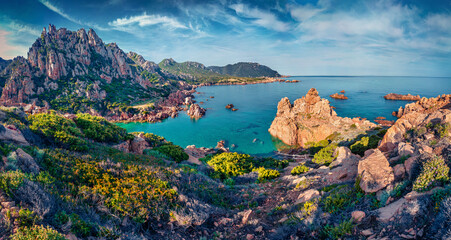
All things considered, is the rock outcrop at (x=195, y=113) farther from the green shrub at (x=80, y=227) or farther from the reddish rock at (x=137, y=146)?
the green shrub at (x=80, y=227)

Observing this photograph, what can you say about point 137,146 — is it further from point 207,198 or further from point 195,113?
point 195,113

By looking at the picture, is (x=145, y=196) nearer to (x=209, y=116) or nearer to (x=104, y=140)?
(x=104, y=140)

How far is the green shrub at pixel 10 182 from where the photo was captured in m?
5.24

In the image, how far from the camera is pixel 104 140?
1733 cm

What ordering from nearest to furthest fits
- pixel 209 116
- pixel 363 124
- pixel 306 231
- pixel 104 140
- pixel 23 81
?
pixel 306 231, pixel 104 140, pixel 363 124, pixel 23 81, pixel 209 116

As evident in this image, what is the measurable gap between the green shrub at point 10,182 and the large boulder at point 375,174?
10.8 m

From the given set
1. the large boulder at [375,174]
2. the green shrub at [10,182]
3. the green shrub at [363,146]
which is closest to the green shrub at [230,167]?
the large boulder at [375,174]

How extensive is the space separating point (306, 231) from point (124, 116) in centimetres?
7729

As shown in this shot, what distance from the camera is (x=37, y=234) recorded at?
4.34 meters

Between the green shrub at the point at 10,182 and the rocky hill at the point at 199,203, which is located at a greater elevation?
the green shrub at the point at 10,182

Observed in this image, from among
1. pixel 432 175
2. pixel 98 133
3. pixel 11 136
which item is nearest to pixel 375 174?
pixel 432 175

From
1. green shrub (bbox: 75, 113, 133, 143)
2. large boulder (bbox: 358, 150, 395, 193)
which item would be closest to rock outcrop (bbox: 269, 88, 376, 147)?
large boulder (bbox: 358, 150, 395, 193)

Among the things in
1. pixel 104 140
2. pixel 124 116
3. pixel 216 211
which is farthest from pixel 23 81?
pixel 216 211

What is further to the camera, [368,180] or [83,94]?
[83,94]
